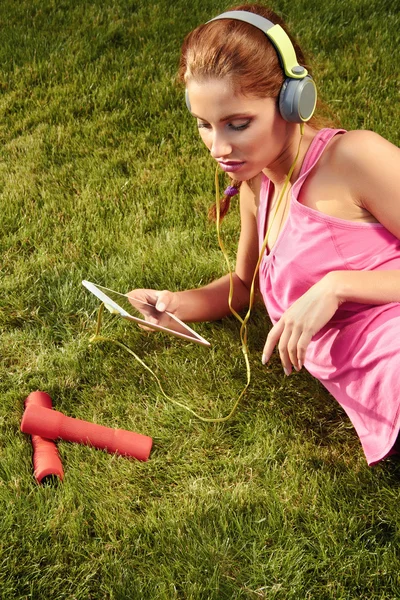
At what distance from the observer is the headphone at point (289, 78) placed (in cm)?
227

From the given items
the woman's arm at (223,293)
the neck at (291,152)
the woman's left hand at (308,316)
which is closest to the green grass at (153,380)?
the woman's arm at (223,293)

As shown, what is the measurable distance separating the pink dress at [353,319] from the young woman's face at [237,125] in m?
0.18

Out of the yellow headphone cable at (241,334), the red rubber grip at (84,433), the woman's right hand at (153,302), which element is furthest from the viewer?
the woman's right hand at (153,302)

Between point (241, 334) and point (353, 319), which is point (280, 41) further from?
point (241, 334)

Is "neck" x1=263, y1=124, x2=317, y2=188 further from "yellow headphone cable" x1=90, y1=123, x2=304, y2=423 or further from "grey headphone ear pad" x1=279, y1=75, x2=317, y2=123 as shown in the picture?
"grey headphone ear pad" x1=279, y1=75, x2=317, y2=123

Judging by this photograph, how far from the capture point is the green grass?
2.39m

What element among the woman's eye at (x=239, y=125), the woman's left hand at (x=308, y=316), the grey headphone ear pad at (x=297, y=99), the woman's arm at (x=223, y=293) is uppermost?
the grey headphone ear pad at (x=297, y=99)

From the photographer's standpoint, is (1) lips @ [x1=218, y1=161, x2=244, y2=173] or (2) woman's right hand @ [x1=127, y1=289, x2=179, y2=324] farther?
(2) woman's right hand @ [x1=127, y1=289, x2=179, y2=324]

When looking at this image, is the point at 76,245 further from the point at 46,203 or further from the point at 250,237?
the point at 250,237

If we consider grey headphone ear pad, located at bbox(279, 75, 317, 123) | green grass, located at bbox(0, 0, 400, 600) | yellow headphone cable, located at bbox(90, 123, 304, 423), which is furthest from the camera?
yellow headphone cable, located at bbox(90, 123, 304, 423)

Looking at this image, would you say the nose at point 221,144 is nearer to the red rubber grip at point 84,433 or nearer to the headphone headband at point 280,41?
the headphone headband at point 280,41

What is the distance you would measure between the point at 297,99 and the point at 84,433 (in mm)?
1449

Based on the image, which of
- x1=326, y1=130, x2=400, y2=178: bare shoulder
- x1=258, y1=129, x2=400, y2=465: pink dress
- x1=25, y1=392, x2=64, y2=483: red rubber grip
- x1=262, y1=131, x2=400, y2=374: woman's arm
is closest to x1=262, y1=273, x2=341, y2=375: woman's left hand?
x1=262, y1=131, x2=400, y2=374: woman's arm

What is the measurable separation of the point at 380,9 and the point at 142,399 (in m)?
3.74
